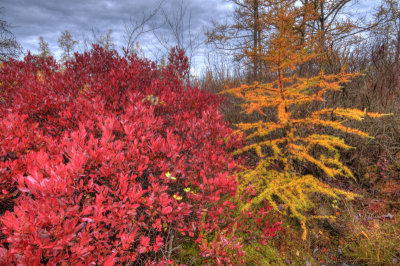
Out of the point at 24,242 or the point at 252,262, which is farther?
the point at 252,262

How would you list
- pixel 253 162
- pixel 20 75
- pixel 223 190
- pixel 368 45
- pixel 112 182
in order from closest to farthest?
pixel 112 182, pixel 223 190, pixel 20 75, pixel 253 162, pixel 368 45

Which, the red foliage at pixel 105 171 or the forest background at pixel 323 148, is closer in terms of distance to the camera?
the red foliage at pixel 105 171

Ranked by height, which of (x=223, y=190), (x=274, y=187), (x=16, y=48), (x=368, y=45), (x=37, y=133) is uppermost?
(x=16, y=48)

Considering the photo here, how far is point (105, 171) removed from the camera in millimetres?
1535

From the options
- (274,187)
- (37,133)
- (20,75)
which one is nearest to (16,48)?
(20,75)

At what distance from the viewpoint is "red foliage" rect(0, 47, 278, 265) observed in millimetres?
1156

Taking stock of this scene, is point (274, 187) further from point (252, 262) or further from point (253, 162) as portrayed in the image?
point (253, 162)

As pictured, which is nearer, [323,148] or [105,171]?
[105,171]

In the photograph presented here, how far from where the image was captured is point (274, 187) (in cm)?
286

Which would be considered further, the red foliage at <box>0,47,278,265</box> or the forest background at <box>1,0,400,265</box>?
the forest background at <box>1,0,400,265</box>

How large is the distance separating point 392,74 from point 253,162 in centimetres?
357

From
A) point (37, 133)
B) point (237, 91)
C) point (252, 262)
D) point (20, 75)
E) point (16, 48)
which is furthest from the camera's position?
point (16, 48)

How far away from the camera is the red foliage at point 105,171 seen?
3.79ft

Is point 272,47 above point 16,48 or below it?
below
